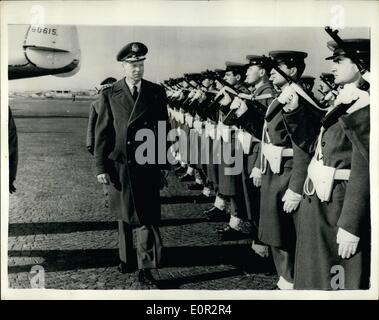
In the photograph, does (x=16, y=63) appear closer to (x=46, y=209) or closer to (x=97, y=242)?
(x=46, y=209)

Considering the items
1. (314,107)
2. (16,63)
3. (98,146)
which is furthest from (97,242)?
(314,107)

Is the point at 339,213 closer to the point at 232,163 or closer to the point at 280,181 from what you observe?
the point at 280,181

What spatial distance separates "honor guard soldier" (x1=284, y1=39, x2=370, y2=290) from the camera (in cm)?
468

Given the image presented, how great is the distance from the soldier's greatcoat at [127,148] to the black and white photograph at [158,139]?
11 millimetres

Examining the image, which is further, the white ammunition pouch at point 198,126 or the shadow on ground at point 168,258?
the white ammunition pouch at point 198,126

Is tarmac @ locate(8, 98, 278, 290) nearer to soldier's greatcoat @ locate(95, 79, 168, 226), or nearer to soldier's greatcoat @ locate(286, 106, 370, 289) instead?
soldier's greatcoat @ locate(95, 79, 168, 226)

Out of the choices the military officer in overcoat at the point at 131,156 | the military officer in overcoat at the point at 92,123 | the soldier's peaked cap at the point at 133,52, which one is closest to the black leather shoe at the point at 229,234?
the military officer in overcoat at the point at 131,156

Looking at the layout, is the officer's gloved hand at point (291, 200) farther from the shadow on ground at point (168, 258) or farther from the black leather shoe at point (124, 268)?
the black leather shoe at point (124, 268)

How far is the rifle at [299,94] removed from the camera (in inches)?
206

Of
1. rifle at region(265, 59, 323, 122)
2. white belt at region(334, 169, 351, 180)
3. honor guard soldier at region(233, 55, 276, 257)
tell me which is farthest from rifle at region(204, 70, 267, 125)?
white belt at region(334, 169, 351, 180)

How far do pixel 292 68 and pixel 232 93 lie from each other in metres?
0.98

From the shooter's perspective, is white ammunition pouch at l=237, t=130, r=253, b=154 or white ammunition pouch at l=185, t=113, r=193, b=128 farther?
white ammunition pouch at l=185, t=113, r=193, b=128

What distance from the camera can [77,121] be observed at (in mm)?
6637

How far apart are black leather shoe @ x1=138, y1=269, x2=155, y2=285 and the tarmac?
0.05 metres
